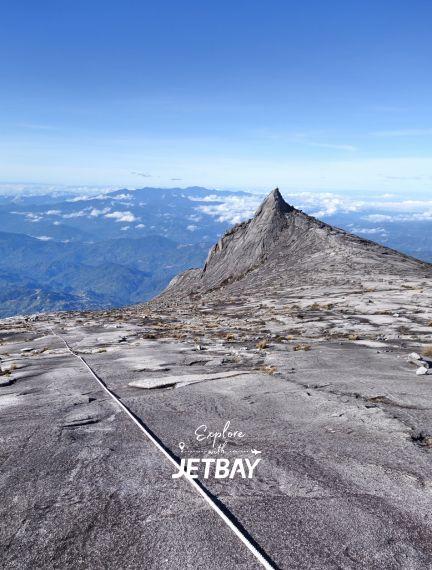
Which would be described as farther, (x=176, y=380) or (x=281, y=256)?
(x=281, y=256)

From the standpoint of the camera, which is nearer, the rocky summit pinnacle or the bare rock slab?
the bare rock slab

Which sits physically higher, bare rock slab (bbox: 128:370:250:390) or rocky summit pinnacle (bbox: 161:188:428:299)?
bare rock slab (bbox: 128:370:250:390)

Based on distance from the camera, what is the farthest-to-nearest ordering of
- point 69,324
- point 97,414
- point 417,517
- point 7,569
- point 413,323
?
point 69,324, point 413,323, point 97,414, point 417,517, point 7,569

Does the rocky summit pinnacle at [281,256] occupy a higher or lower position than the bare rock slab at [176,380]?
lower

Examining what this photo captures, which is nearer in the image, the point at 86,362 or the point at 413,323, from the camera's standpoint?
the point at 86,362

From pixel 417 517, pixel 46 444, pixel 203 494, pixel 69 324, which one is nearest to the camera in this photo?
pixel 417 517

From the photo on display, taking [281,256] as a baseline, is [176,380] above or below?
above

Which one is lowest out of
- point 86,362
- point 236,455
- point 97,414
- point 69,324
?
point 69,324

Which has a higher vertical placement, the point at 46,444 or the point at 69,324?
the point at 46,444

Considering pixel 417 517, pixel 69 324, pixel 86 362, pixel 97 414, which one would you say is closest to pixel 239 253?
pixel 69 324

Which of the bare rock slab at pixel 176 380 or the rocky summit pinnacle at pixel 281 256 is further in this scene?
the rocky summit pinnacle at pixel 281 256

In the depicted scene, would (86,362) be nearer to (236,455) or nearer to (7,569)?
(236,455)
